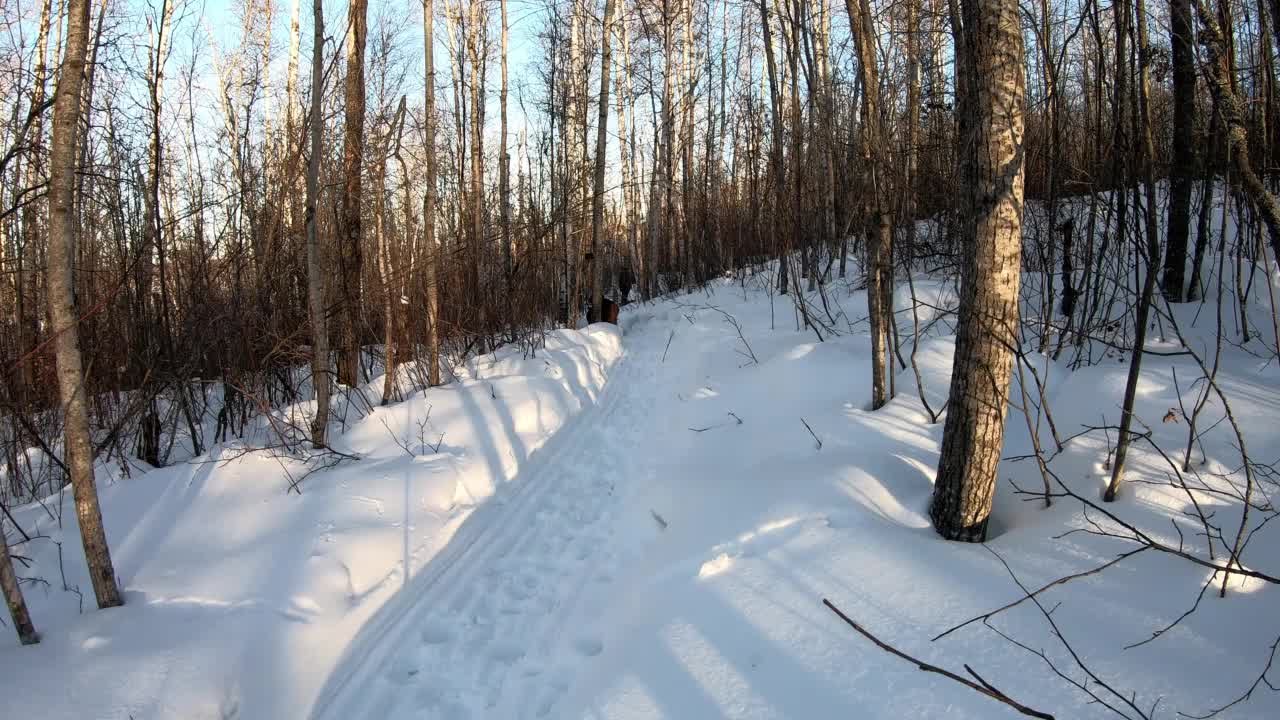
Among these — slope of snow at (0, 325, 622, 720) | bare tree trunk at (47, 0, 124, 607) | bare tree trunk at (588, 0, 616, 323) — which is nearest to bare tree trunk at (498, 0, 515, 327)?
bare tree trunk at (588, 0, 616, 323)

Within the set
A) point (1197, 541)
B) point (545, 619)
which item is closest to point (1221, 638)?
point (1197, 541)

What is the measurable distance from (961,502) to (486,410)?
4.14 m

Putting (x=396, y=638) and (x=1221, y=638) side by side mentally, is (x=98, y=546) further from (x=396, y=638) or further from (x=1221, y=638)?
(x=1221, y=638)

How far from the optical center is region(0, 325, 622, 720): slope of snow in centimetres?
222

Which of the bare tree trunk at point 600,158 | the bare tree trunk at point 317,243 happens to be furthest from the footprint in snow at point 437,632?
the bare tree trunk at point 600,158

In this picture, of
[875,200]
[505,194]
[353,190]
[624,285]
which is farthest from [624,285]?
[875,200]

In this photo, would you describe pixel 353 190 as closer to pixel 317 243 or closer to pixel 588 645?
pixel 317 243

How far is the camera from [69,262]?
2.34 metres

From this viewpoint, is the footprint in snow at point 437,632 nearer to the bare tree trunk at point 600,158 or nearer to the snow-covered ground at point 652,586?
the snow-covered ground at point 652,586

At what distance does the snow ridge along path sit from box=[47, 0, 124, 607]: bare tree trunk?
125cm

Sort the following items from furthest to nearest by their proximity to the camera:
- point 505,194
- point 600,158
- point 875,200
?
point 505,194
point 600,158
point 875,200

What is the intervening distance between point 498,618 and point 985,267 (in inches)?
106

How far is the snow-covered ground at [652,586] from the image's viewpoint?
2051 mm

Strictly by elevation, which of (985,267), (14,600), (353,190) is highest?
(353,190)
